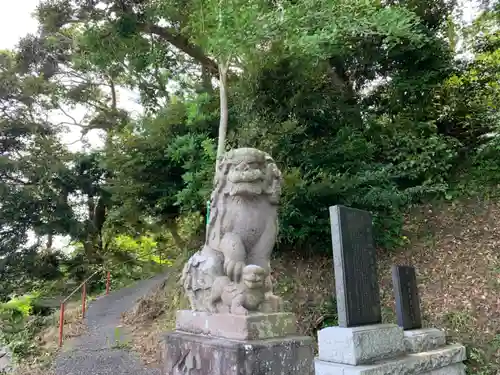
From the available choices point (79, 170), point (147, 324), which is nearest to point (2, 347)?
point (147, 324)

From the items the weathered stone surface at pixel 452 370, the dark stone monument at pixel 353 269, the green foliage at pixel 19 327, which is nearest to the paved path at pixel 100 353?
the green foliage at pixel 19 327

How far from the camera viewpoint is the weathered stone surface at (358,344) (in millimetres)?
3672

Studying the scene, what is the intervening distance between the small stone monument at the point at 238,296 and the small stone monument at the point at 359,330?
1.36 meters

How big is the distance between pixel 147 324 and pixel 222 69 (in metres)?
4.81

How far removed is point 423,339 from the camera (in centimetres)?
470

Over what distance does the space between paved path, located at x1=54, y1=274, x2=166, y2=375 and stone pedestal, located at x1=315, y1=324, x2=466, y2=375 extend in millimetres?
2766

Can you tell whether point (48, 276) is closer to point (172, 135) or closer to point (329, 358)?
point (172, 135)

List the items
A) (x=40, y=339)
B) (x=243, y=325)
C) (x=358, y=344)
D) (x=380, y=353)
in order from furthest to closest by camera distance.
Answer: (x=40, y=339) < (x=380, y=353) < (x=358, y=344) < (x=243, y=325)

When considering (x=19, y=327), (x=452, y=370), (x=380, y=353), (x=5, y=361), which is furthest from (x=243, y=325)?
(x=19, y=327)

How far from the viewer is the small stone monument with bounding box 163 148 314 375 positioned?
2256mm

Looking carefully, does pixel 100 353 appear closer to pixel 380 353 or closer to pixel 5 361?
pixel 5 361

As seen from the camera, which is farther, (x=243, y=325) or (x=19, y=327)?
(x=19, y=327)

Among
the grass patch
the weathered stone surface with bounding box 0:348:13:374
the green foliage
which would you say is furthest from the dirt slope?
the weathered stone surface with bounding box 0:348:13:374

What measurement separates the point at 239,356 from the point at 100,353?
4.92 meters
